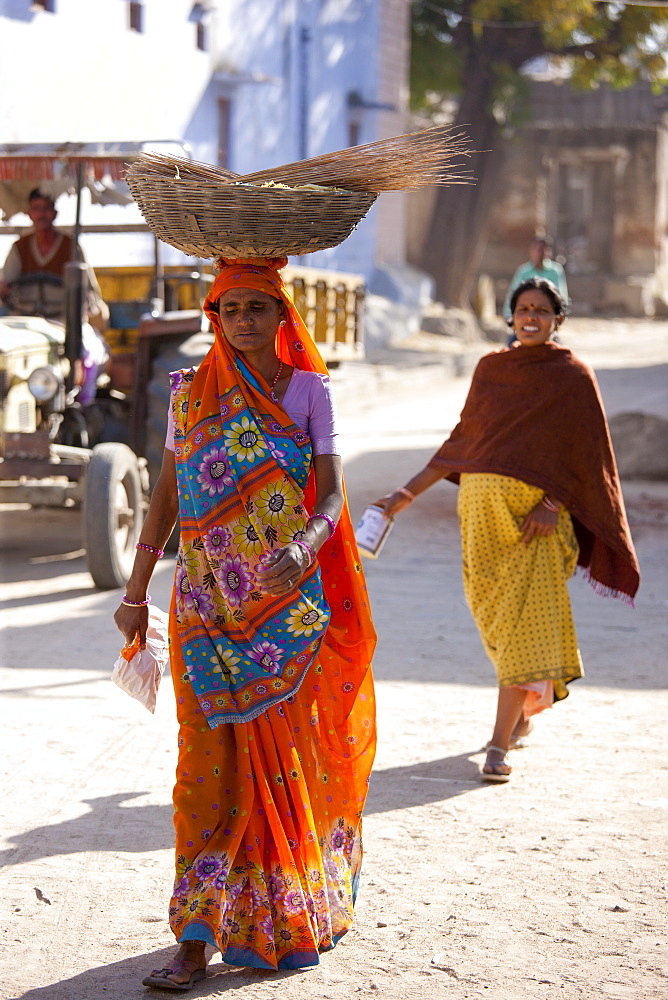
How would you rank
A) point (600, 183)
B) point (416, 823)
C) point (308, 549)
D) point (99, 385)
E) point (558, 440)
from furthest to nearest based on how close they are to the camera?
point (600, 183)
point (99, 385)
point (558, 440)
point (416, 823)
point (308, 549)

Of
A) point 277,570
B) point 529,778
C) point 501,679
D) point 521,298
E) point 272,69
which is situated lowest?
point 529,778

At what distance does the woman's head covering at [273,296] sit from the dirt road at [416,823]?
1.50 metres

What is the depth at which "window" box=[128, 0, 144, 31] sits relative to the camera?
15.0 metres

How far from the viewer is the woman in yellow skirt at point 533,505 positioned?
462cm

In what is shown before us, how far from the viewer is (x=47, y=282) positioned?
8.20 meters

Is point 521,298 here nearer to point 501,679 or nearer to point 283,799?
point 501,679

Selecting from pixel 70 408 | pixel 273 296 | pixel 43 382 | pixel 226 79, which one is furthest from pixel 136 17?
pixel 273 296

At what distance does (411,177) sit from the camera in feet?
11.0

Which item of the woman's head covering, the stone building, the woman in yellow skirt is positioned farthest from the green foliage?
the woman's head covering

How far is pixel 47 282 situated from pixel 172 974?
5890mm

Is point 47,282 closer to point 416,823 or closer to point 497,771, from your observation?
point 497,771

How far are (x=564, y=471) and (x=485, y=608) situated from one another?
57 centimetres

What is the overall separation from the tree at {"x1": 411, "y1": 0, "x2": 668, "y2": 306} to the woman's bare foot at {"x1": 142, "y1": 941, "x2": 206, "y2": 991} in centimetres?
2184

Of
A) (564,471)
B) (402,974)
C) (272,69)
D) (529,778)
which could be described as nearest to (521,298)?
(564,471)
